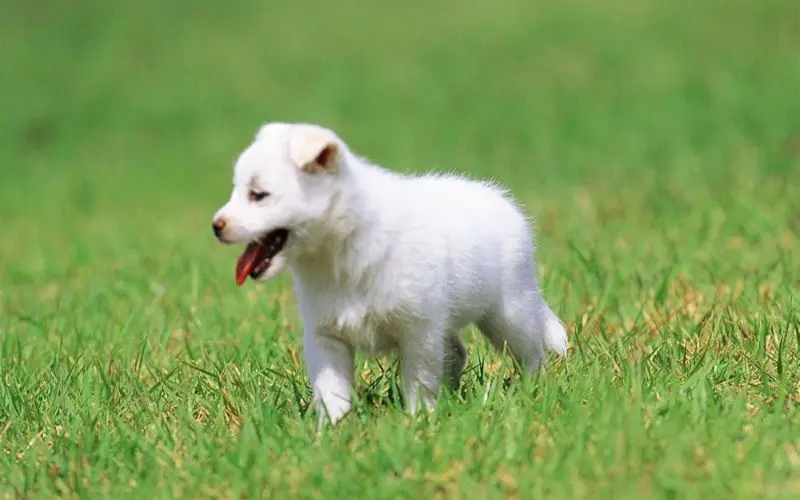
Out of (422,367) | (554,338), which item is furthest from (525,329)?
(422,367)

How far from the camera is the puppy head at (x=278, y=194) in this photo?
452cm

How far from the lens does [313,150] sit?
4.52 metres

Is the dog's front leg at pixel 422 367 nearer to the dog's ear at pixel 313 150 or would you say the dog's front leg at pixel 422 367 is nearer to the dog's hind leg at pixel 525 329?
the dog's hind leg at pixel 525 329

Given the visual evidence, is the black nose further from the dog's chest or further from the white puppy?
the dog's chest

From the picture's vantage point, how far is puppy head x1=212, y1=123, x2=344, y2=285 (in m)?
4.52

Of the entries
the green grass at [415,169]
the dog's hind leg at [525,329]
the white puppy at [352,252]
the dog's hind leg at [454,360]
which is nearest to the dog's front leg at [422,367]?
the white puppy at [352,252]

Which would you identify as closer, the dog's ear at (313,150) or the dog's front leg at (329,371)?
the dog's ear at (313,150)

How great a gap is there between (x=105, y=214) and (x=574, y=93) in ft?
16.6

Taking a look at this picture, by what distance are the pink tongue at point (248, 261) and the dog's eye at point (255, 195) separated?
0.18 meters

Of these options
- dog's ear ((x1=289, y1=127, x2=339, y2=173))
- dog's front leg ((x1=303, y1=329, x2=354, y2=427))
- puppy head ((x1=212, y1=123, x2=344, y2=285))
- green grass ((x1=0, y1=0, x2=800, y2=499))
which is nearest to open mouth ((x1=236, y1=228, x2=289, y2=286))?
puppy head ((x1=212, y1=123, x2=344, y2=285))

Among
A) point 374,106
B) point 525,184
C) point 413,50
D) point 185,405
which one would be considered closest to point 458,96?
point 374,106

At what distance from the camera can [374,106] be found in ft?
49.3

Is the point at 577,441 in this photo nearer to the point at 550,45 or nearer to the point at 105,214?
the point at 105,214

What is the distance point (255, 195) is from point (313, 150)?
0.24 m
